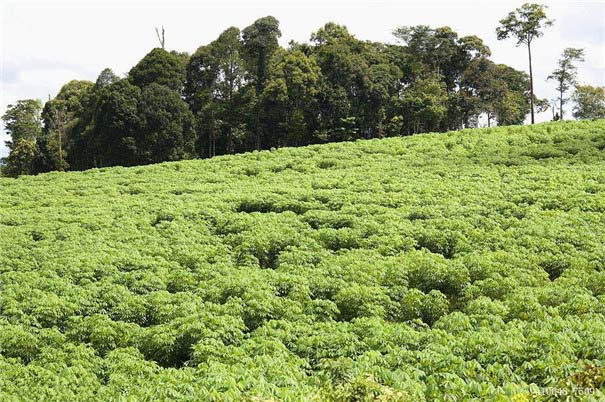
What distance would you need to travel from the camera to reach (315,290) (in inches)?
462

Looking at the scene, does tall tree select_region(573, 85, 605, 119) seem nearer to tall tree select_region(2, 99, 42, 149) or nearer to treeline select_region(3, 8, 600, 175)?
treeline select_region(3, 8, 600, 175)

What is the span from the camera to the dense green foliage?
138ft

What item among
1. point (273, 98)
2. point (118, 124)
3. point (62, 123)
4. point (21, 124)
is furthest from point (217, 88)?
point (21, 124)

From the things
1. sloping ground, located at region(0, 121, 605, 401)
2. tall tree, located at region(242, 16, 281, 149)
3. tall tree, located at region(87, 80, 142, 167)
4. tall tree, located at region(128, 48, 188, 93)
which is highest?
tall tree, located at region(242, 16, 281, 149)

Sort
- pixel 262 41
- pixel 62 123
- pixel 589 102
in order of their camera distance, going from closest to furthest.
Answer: pixel 262 41 → pixel 62 123 → pixel 589 102

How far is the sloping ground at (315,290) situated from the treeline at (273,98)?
2080 cm

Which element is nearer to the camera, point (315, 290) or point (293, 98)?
point (315, 290)

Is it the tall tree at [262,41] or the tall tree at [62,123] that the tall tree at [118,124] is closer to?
the tall tree at [62,123]

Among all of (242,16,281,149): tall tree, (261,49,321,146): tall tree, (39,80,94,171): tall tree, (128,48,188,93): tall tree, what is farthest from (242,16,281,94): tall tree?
(39,80,94,171): tall tree

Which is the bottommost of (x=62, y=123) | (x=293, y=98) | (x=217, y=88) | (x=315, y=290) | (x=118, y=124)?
(x=315, y=290)

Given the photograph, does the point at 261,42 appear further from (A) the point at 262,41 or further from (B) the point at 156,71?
(B) the point at 156,71

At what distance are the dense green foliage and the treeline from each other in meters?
0.10

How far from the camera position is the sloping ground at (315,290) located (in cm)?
784

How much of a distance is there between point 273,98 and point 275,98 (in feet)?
0.54
